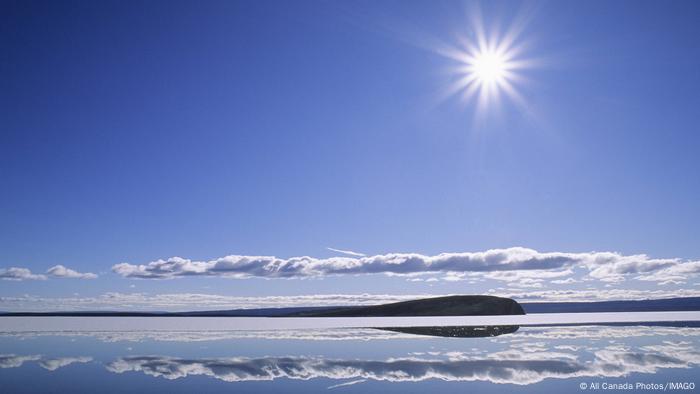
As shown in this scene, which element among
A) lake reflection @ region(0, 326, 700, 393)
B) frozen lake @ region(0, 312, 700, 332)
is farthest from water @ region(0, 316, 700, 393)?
frozen lake @ region(0, 312, 700, 332)

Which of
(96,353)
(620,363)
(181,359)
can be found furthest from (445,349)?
(96,353)

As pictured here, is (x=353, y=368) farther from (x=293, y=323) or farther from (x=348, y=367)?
(x=293, y=323)

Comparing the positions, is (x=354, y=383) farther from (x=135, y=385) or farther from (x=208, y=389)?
(x=135, y=385)

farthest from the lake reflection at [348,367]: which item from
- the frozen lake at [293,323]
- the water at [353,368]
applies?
the frozen lake at [293,323]

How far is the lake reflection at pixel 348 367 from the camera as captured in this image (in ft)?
77.1

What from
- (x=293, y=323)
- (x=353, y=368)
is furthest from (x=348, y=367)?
(x=293, y=323)

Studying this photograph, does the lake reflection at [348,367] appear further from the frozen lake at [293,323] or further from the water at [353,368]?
the frozen lake at [293,323]

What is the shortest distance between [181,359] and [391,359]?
13024 millimetres

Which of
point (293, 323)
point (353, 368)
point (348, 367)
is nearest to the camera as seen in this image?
point (353, 368)

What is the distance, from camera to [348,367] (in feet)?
95.1

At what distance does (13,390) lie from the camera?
854 inches

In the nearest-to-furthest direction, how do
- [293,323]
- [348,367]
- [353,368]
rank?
[353,368] < [348,367] < [293,323]

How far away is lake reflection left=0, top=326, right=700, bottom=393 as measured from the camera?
77.1ft

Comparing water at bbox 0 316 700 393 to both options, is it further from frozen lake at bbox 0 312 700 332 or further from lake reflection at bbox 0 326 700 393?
frozen lake at bbox 0 312 700 332
